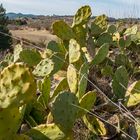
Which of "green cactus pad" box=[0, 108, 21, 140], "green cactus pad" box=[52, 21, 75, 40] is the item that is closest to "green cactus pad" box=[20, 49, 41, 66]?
"green cactus pad" box=[52, 21, 75, 40]

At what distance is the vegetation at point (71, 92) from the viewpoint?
6.40 ft

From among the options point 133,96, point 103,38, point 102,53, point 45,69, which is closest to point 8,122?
point 133,96

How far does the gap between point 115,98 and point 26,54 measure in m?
0.98

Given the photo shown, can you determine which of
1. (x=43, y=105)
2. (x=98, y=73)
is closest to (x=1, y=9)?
(x=98, y=73)

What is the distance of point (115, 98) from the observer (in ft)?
11.1

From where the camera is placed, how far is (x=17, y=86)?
193 centimetres

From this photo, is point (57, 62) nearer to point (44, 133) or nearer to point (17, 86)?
point (44, 133)

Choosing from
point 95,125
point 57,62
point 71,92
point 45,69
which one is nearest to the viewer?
point 71,92

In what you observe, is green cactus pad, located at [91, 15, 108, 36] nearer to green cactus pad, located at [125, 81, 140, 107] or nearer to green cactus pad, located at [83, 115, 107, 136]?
green cactus pad, located at [125, 81, 140, 107]

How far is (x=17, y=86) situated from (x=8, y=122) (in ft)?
0.61

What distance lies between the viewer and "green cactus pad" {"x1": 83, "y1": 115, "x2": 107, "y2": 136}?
9.53 feet

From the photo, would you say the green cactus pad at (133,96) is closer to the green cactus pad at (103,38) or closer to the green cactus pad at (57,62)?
the green cactus pad at (57,62)

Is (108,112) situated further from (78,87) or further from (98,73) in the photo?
(98,73)

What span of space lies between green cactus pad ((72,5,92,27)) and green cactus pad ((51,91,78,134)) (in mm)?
1906
